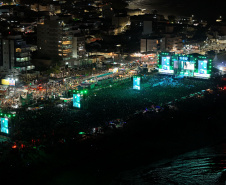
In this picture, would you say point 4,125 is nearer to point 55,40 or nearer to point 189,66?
point 189,66

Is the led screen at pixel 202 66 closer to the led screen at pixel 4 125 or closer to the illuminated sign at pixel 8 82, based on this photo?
the illuminated sign at pixel 8 82

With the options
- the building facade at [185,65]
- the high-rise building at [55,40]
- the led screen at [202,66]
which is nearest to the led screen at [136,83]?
the building facade at [185,65]

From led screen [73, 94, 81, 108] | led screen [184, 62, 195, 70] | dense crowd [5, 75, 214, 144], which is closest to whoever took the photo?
dense crowd [5, 75, 214, 144]

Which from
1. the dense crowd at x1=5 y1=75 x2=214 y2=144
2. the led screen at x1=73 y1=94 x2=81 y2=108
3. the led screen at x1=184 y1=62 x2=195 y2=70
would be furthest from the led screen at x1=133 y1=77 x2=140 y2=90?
the led screen at x1=73 y1=94 x2=81 y2=108

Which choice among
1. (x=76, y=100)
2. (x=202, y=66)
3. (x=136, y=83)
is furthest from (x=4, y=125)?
(x=202, y=66)

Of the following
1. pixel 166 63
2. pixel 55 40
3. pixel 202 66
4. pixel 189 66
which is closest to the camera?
pixel 202 66

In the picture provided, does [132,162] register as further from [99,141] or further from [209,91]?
[209,91]

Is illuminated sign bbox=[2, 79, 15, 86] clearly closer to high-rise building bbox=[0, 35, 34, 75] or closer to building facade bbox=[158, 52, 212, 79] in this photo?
high-rise building bbox=[0, 35, 34, 75]
